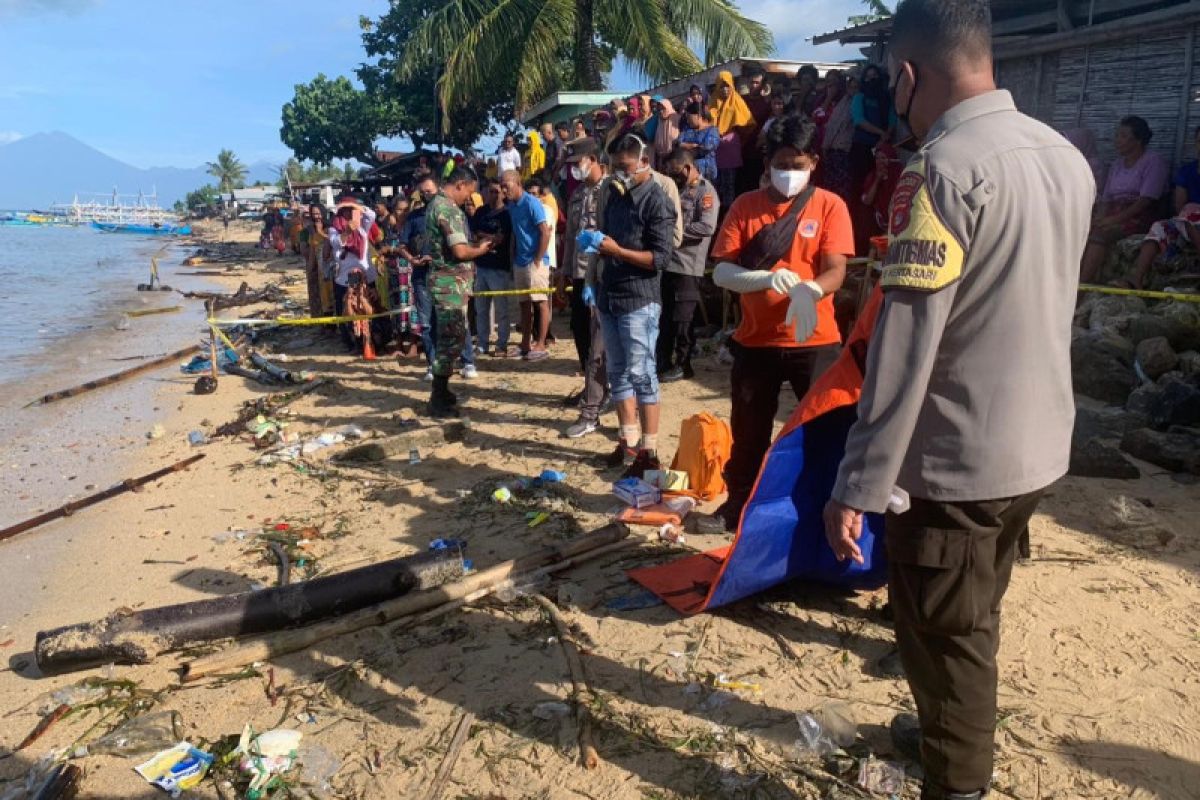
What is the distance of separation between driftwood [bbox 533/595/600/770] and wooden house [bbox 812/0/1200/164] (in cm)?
733

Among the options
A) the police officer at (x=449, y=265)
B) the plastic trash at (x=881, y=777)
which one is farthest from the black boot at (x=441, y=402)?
the plastic trash at (x=881, y=777)

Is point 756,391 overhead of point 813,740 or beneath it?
overhead

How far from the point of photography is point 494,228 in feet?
27.2

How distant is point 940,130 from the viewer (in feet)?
6.00

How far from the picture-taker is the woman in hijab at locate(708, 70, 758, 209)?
9.03m

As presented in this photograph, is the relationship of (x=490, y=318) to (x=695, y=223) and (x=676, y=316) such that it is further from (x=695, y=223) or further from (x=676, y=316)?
(x=695, y=223)

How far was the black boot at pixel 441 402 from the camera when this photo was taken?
7103mm

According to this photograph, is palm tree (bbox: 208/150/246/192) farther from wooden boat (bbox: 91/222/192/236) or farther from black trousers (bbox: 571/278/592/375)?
black trousers (bbox: 571/278/592/375)

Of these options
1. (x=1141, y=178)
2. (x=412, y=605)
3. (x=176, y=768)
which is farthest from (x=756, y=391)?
(x=1141, y=178)

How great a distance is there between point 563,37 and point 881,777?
57.0 ft

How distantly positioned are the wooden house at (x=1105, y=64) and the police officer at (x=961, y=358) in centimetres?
700

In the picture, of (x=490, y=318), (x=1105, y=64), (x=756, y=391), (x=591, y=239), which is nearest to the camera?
(x=756, y=391)

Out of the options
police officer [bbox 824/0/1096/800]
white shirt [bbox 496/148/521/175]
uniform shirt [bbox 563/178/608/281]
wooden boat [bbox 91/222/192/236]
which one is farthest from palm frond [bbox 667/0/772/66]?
wooden boat [bbox 91/222/192/236]

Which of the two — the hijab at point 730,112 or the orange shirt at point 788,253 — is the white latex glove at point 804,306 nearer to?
the orange shirt at point 788,253
